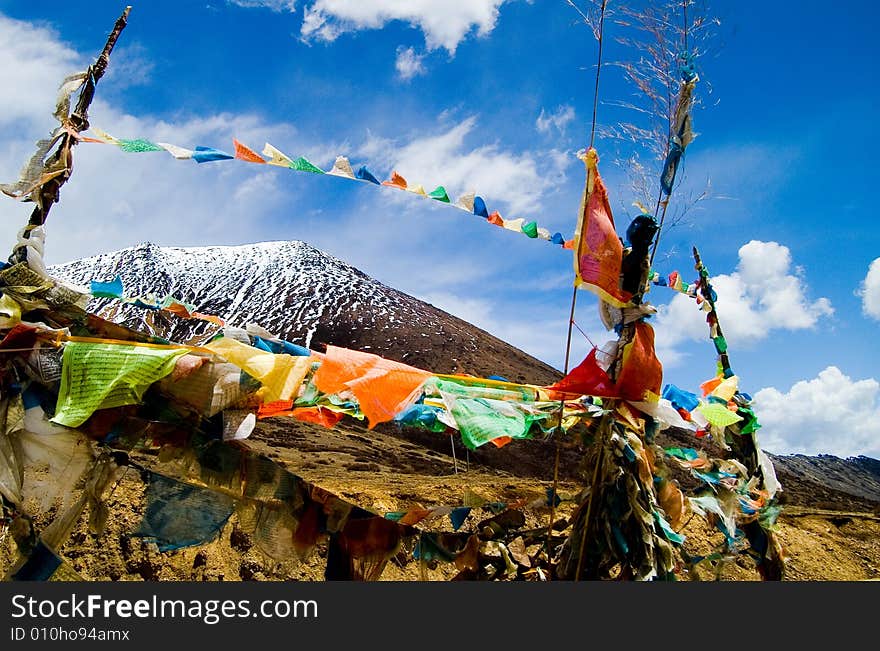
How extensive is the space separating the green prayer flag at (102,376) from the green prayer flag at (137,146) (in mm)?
1313

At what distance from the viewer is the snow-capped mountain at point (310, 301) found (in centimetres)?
1500

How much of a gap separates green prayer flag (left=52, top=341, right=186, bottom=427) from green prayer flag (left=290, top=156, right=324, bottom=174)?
4.52 ft

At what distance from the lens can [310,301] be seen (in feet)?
55.6

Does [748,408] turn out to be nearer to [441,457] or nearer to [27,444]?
[27,444]

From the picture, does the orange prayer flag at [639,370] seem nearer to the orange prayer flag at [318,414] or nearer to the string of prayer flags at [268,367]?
the orange prayer flag at [318,414]

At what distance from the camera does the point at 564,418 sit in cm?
377

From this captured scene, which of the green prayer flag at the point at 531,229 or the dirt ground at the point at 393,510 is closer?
the green prayer flag at the point at 531,229

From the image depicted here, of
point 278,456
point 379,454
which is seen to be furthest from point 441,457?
point 278,456

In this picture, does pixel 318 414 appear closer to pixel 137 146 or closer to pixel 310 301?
pixel 137 146

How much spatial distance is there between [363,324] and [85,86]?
1402cm

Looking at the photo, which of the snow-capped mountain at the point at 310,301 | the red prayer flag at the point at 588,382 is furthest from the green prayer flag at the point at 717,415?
the snow-capped mountain at the point at 310,301

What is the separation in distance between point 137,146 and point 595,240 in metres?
2.69

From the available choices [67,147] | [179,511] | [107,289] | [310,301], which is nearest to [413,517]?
[179,511]

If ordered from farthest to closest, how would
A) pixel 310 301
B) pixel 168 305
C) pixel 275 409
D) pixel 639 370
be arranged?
pixel 310 301 < pixel 168 305 < pixel 639 370 < pixel 275 409
